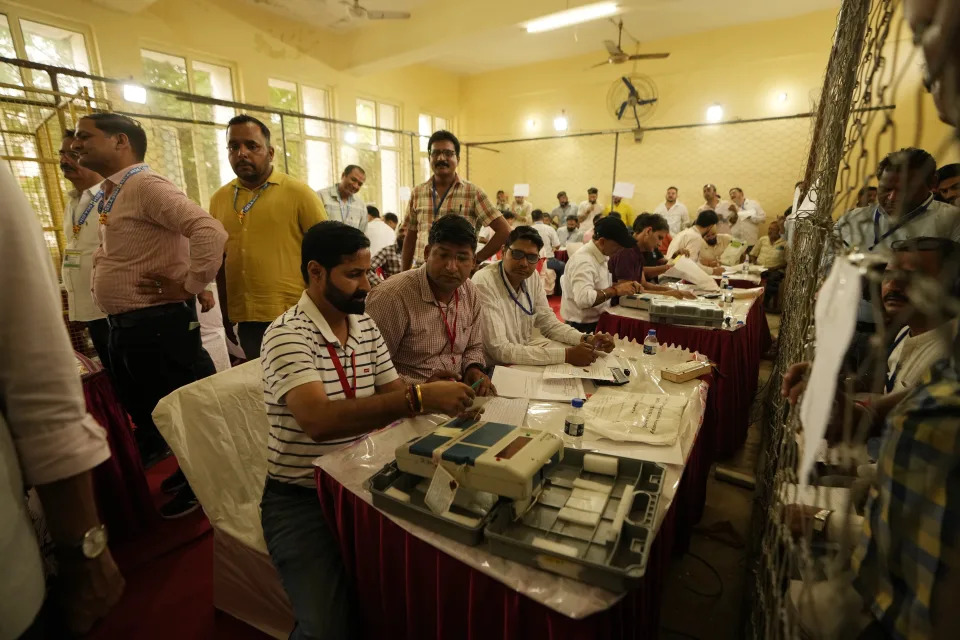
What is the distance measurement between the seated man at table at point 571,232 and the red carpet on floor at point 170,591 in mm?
7858

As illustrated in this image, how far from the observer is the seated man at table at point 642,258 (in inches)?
148

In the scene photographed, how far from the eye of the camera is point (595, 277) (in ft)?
11.1

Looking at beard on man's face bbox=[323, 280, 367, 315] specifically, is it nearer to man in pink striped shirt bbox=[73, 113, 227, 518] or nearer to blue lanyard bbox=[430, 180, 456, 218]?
man in pink striped shirt bbox=[73, 113, 227, 518]

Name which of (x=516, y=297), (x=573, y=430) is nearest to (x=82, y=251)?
(x=516, y=297)

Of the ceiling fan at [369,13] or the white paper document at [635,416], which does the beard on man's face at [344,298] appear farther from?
the ceiling fan at [369,13]

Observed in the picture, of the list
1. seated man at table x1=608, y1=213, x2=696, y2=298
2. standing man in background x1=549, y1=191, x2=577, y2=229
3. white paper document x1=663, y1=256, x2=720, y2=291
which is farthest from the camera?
standing man in background x1=549, y1=191, x2=577, y2=229

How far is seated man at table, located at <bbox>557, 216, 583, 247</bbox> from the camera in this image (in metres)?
8.98

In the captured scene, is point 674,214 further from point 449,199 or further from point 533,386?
point 533,386

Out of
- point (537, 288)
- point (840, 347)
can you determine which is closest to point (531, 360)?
point (537, 288)

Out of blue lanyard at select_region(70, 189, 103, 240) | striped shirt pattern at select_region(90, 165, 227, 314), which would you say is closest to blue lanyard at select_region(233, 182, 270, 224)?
striped shirt pattern at select_region(90, 165, 227, 314)

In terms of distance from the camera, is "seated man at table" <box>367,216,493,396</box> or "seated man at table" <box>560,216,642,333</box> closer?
"seated man at table" <box>367,216,493,396</box>

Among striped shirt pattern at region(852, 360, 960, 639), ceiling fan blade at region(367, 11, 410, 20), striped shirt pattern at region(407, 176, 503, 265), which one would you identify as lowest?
striped shirt pattern at region(852, 360, 960, 639)

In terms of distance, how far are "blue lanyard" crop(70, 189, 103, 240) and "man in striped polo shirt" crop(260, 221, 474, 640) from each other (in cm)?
154

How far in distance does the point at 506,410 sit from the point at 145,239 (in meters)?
1.86
